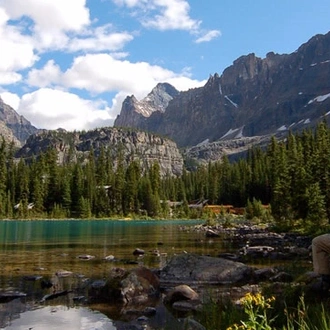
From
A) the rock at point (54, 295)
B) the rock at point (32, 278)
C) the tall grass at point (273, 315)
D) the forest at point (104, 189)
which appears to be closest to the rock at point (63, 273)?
the rock at point (32, 278)

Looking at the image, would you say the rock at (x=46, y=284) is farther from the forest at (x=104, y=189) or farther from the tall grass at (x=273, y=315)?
the forest at (x=104, y=189)

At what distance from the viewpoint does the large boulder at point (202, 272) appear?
18.1 metres

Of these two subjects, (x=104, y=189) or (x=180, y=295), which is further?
(x=104, y=189)

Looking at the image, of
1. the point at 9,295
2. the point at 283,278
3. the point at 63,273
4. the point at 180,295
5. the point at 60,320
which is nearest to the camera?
the point at 60,320

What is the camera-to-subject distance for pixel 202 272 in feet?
61.2

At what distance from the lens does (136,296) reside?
1522cm

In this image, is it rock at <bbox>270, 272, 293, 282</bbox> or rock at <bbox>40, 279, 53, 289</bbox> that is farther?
rock at <bbox>40, 279, 53, 289</bbox>

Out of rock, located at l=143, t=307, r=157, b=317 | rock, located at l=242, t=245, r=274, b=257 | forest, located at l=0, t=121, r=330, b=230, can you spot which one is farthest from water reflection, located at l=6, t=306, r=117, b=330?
forest, located at l=0, t=121, r=330, b=230

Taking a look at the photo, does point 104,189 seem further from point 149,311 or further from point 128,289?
point 149,311

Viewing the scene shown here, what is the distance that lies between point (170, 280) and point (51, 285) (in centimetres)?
497

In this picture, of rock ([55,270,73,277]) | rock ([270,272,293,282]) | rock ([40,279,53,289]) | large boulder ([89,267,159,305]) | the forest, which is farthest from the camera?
the forest

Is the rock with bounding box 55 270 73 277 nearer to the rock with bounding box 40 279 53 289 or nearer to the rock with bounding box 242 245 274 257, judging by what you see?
the rock with bounding box 40 279 53 289

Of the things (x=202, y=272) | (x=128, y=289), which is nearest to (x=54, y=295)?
(x=128, y=289)

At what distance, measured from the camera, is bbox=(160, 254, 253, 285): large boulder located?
18.1 m
